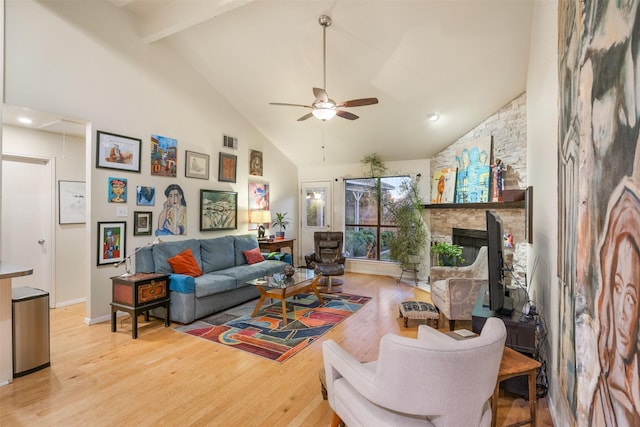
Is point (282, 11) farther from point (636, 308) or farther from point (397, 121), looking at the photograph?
point (636, 308)

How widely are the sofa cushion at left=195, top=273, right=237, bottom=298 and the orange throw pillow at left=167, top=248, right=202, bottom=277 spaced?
15 centimetres

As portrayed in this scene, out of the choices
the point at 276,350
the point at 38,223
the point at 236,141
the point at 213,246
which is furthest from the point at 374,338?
the point at 38,223

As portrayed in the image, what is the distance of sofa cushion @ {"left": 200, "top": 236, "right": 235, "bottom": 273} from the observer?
492 cm

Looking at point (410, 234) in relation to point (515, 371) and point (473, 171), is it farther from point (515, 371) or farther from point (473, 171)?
point (515, 371)

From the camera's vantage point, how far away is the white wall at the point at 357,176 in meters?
6.48

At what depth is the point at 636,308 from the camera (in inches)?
31.9

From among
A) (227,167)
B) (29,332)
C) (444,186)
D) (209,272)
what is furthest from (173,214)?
(444,186)

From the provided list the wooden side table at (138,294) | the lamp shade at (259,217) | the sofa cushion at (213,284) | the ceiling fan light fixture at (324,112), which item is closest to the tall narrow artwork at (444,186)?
the ceiling fan light fixture at (324,112)

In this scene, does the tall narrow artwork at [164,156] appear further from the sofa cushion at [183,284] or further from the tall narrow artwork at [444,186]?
the tall narrow artwork at [444,186]

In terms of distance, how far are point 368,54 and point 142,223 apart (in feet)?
12.7

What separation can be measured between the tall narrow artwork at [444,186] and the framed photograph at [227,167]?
392cm

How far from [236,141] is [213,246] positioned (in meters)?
2.10

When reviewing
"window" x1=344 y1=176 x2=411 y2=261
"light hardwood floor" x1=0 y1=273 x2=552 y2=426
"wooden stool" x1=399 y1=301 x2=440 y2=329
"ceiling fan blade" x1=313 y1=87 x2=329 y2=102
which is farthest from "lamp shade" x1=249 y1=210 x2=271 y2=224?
"wooden stool" x1=399 y1=301 x2=440 y2=329

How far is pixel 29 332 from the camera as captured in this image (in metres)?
2.72
